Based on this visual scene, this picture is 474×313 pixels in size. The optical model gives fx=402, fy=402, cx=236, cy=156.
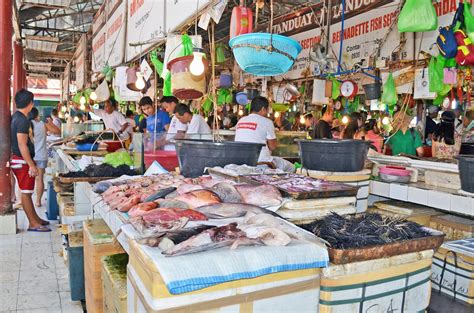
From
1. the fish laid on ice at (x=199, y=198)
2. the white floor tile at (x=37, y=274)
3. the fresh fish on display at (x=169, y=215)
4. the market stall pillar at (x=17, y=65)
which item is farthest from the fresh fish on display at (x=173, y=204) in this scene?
the market stall pillar at (x=17, y=65)

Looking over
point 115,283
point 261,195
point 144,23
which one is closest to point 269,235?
point 261,195

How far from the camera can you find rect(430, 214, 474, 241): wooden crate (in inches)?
128

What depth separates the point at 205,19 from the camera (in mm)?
4023

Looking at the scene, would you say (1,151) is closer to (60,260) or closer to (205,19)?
(60,260)

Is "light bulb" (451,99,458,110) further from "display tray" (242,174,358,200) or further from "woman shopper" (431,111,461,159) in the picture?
"display tray" (242,174,358,200)

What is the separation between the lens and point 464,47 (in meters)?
4.83

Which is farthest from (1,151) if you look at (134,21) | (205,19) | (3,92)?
(205,19)

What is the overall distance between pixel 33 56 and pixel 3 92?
41.2 feet

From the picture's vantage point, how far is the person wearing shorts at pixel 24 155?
245 inches

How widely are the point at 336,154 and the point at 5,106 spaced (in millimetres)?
5559

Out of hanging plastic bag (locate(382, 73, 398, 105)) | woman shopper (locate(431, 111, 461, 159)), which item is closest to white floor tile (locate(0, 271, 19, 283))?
hanging plastic bag (locate(382, 73, 398, 105))

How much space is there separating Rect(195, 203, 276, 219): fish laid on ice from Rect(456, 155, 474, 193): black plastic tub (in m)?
1.84

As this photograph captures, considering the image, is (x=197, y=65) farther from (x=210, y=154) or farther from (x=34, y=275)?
(x=34, y=275)

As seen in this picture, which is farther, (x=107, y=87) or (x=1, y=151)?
(x=107, y=87)
